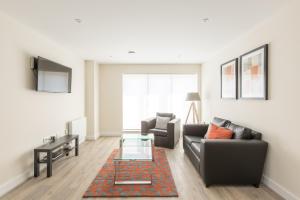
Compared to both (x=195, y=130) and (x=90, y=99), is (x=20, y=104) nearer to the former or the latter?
(x=90, y=99)

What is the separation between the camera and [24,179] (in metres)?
3.08

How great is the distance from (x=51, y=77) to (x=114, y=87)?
2.89 m

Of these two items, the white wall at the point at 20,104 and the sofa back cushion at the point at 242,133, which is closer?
the white wall at the point at 20,104

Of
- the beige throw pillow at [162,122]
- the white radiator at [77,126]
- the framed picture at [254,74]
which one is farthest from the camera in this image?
the beige throw pillow at [162,122]

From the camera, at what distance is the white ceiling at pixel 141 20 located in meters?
2.43

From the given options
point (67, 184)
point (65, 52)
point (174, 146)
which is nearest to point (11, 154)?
point (67, 184)

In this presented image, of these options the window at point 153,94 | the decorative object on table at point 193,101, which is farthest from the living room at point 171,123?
the window at point 153,94

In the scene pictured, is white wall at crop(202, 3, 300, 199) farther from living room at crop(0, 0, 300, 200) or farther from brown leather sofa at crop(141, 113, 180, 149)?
brown leather sofa at crop(141, 113, 180, 149)

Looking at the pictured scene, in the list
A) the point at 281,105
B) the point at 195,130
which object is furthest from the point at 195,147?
the point at 281,105

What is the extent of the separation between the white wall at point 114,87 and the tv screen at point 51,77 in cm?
203

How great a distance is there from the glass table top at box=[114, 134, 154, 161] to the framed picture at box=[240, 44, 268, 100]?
6.55 feet

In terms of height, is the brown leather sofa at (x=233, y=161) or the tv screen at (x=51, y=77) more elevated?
the tv screen at (x=51, y=77)

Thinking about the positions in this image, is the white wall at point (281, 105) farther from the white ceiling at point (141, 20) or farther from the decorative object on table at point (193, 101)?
the decorative object on table at point (193, 101)

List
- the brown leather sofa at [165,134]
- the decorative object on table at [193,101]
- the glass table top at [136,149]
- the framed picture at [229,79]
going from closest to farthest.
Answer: the glass table top at [136,149], the framed picture at [229,79], the brown leather sofa at [165,134], the decorative object on table at [193,101]
